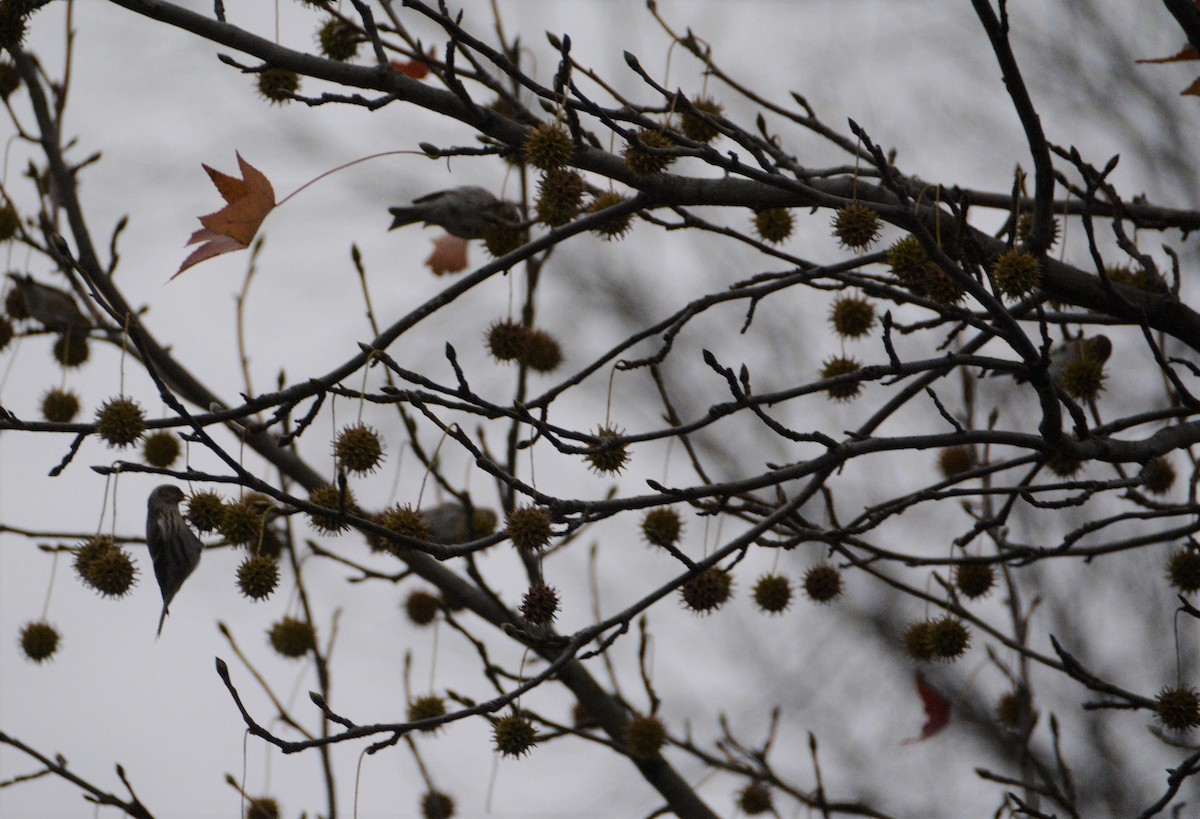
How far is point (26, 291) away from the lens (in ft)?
12.3

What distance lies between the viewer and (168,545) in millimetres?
2369

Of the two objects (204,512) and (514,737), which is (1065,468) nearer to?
(514,737)

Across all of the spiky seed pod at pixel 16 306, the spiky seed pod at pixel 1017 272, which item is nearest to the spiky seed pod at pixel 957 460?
the spiky seed pod at pixel 1017 272

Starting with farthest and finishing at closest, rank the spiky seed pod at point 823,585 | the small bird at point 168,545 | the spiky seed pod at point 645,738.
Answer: the spiky seed pod at point 645,738 → the spiky seed pod at point 823,585 → the small bird at point 168,545

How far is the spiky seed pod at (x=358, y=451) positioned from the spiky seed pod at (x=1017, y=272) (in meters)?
1.49

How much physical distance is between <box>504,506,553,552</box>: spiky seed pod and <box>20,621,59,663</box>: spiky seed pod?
2.10 meters

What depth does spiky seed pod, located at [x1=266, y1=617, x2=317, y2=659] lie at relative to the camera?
12.6 ft

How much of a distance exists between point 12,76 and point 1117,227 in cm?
339

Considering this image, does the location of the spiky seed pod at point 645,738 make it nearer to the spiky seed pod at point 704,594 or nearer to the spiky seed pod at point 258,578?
the spiky seed pod at point 704,594

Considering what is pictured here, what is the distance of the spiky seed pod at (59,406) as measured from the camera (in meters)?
4.03

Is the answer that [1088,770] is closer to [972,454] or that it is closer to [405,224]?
[972,454]

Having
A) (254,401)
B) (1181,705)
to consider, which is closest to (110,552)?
(254,401)

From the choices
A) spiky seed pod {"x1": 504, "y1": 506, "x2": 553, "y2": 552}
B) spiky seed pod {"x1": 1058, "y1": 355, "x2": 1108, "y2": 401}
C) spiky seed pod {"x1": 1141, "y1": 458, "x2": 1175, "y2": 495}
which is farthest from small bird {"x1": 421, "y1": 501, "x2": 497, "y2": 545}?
spiky seed pod {"x1": 1141, "y1": 458, "x2": 1175, "y2": 495}

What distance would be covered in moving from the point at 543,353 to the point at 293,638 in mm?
1271
